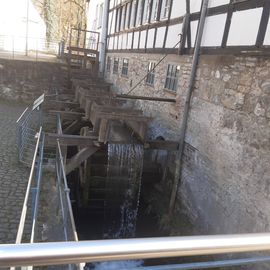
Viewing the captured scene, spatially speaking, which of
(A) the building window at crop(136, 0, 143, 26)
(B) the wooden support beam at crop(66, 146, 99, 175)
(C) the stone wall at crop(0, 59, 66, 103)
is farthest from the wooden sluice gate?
(C) the stone wall at crop(0, 59, 66, 103)

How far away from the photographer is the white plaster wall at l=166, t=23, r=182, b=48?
803 centimetres

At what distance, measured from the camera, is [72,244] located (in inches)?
40.1

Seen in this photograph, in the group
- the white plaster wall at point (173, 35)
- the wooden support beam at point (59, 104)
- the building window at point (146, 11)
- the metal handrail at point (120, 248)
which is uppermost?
the building window at point (146, 11)

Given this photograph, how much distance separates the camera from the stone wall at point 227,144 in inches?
188

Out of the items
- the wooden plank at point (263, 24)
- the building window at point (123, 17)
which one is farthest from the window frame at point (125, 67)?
the wooden plank at point (263, 24)

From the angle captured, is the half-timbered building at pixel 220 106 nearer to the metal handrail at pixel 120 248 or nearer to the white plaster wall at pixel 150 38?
the white plaster wall at pixel 150 38

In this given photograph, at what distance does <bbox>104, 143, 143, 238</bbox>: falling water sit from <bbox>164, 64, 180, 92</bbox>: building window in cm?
220

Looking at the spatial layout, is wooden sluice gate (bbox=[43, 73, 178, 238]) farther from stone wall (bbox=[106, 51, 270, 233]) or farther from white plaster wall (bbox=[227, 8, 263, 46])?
white plaster wall (bbox=[227, 8, 263, 46])

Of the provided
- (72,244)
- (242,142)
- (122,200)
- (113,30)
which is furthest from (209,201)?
(113,30)

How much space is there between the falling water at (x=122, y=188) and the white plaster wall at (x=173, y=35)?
3064 mm

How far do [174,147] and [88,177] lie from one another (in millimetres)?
2510

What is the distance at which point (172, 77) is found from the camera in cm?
833

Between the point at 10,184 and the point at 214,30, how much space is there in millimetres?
5125

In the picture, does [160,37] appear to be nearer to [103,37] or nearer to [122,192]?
[122,192]
